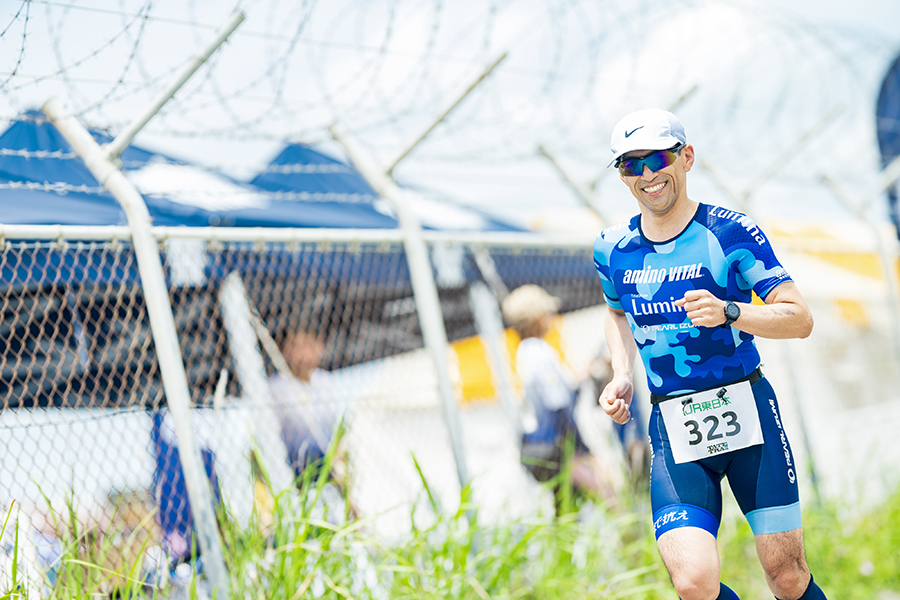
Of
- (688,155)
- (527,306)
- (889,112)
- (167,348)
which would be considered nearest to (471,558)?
(167,348)

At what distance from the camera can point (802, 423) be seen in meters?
4.91

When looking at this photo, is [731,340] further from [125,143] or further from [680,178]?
[125,143]

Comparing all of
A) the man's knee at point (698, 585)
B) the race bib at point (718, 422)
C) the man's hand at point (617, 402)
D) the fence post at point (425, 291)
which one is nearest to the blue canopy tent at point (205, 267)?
the fence post at point (425, 291)

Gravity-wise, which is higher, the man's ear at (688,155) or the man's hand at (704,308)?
the man's ear at (688,155)

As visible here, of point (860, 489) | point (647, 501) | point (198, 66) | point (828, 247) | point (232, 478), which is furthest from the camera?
point (828, 247)

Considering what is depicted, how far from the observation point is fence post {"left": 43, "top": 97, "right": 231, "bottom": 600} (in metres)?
2.78

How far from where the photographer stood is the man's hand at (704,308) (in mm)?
1772

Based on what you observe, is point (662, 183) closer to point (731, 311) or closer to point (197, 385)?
point (731, 311)

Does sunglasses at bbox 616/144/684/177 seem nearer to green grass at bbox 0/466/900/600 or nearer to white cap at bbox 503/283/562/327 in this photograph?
green grass at bbox 0/466/900/600

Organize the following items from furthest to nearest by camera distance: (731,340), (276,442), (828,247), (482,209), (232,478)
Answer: (482,209) → (828,247) → (276,442) → (232,478) → (731,340)

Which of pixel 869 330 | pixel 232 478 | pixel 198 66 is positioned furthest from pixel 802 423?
pixel 198 66

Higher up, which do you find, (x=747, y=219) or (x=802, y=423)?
(x=747, y=219)

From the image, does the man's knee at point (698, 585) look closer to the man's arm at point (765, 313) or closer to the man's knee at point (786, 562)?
the man's knee at point (786, 562)

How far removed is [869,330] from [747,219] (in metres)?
5.90
